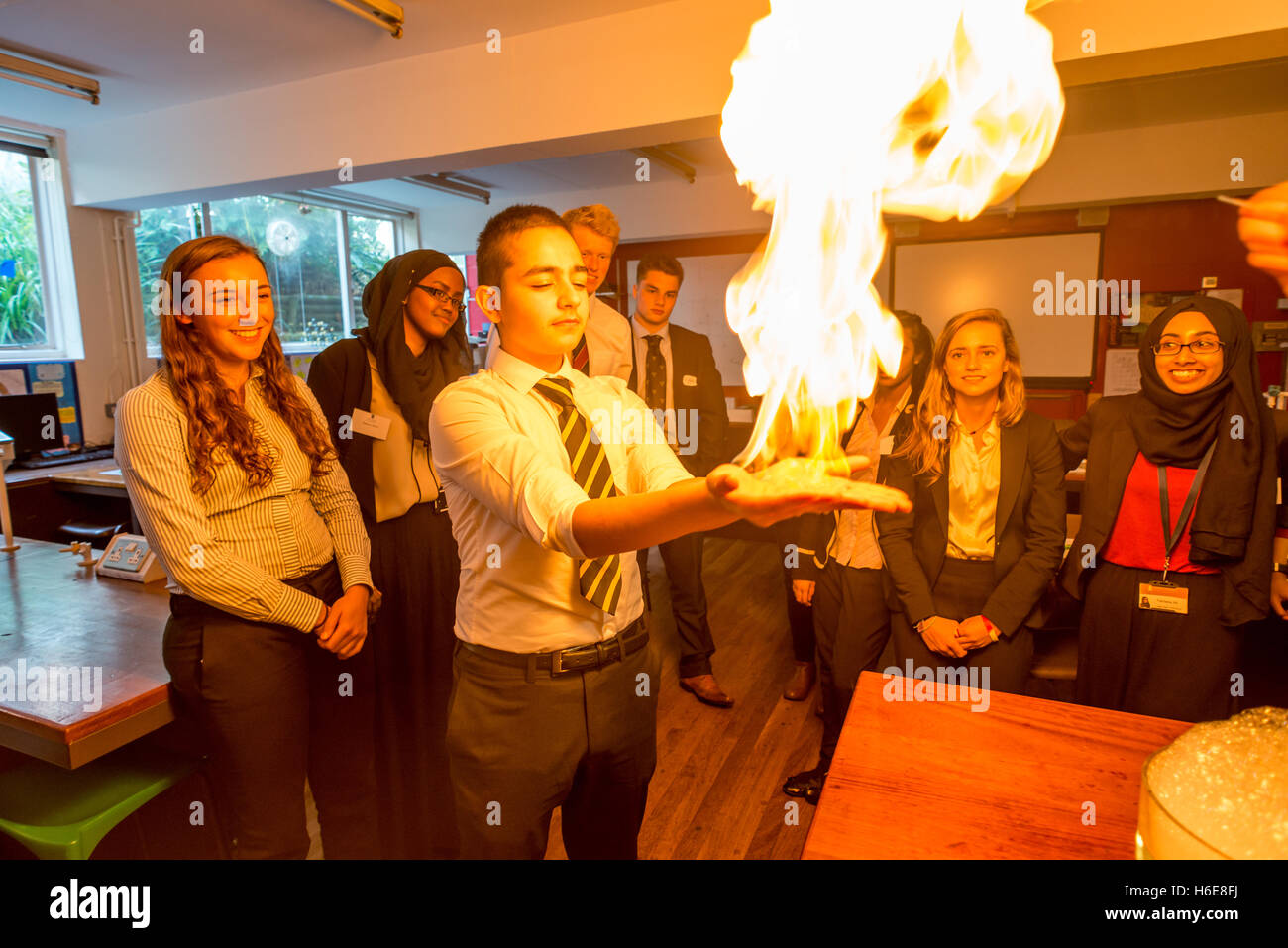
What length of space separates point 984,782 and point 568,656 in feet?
2.65

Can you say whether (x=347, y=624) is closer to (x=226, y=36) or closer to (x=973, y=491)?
(x=973, y=491)

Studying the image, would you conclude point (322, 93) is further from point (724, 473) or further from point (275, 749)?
point (724, 473)

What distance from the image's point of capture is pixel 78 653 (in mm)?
1971

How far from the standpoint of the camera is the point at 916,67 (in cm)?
163

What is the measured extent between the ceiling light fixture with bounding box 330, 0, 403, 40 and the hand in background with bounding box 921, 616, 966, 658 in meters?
3.93

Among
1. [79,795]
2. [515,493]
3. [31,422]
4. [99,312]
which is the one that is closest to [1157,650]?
[515,493]

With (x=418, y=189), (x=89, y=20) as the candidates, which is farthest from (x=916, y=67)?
(x=418, y=189)

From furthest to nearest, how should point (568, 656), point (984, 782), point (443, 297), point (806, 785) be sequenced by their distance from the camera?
1. point (806, 785)
2. point (443, 297)
3. point (568, 656)
4. point (984, 782)

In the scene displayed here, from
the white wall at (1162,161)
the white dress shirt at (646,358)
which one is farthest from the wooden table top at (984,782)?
the white wall at (1162,161)

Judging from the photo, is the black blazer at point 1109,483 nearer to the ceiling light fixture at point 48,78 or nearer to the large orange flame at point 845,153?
the large orange flame at point 845,153

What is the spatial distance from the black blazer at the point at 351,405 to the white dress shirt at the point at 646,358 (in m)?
1.68

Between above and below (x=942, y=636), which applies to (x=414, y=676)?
below

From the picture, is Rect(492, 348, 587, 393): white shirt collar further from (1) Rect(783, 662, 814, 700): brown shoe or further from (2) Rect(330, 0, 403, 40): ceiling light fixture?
(2) Rect(330, 0, 403, 40): ceiling light fixture
